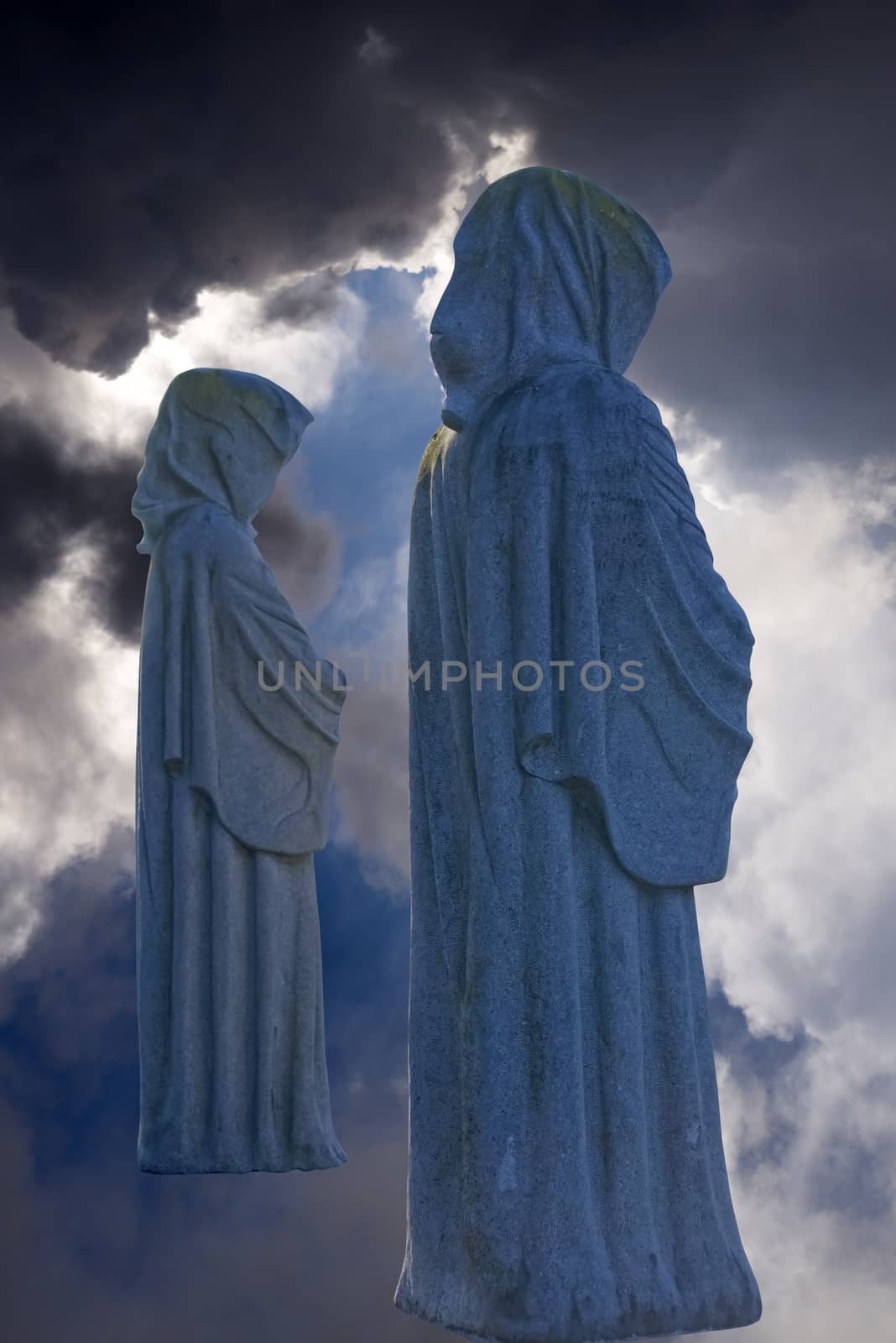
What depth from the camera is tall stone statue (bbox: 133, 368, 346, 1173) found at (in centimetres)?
816

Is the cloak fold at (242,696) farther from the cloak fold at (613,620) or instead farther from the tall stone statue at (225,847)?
the cloak fold at (613,620)

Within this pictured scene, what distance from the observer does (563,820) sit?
491 centimetres

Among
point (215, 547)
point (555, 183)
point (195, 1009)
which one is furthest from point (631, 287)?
point (195, 1009)

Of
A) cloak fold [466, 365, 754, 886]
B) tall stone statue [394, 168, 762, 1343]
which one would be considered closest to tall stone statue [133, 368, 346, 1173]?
tall stone statue [394, 168, 762, 1343]

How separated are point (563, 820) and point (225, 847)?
374 centimetres

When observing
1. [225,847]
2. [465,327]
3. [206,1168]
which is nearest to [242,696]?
[225,847]

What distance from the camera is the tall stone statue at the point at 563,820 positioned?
4.73m

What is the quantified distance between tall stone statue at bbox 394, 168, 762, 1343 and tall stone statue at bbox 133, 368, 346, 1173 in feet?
10.2

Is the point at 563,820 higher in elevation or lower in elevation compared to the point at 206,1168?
higher

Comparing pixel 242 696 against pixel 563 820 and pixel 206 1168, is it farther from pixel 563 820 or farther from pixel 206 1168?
pixel 563 820

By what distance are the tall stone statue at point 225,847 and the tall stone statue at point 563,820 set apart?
122 inches

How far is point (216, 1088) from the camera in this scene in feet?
26.6

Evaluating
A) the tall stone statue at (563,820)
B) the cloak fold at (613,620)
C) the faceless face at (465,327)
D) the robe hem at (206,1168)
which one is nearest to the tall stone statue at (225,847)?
the robe hem at (206,1168)

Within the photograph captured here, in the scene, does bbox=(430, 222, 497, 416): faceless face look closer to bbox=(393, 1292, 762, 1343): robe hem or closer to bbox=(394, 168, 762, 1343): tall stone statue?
bbox=(394, 168, 762, 1343): tall stone statue
